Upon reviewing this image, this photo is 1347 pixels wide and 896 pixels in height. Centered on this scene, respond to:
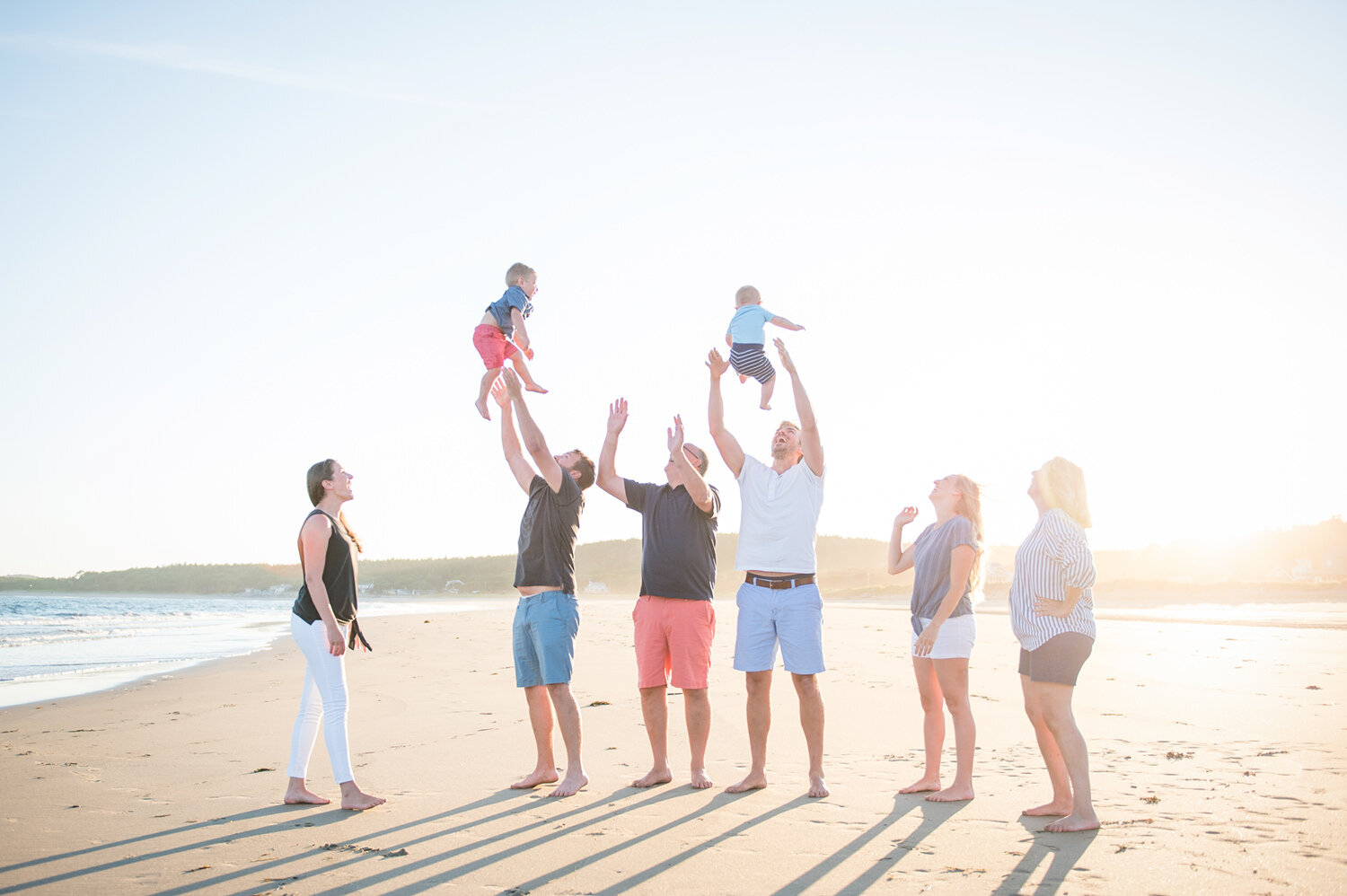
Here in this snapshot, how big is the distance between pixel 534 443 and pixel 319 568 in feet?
4.52

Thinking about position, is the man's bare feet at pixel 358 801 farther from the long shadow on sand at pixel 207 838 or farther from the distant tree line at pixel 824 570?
the distant tree line at pixel 824 570

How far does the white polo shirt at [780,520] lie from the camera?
193 inches

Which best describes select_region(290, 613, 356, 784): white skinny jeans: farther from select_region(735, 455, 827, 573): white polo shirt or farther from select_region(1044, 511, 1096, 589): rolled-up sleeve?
select_region(1044, 511, 1096, 589): rolled-up sleeve

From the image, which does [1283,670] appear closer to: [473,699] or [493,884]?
[473,699]

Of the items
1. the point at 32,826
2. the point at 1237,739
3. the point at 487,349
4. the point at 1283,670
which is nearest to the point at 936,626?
the point at 1237,739

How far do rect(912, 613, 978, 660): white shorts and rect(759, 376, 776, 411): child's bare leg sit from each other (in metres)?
2.02

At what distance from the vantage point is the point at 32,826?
4129mm

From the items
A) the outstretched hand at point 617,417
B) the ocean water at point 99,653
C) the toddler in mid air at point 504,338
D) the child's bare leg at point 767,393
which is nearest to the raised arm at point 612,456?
the outstretched hand at point 617,417

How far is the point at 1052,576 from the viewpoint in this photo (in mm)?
4098

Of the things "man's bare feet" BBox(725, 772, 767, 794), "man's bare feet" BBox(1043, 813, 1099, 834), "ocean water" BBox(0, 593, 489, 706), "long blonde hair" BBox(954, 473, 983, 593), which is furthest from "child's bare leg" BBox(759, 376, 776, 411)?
"ocean water" BBox(0, 593, 489, 706)

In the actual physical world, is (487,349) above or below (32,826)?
above

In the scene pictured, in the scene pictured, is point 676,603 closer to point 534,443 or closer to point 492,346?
point 534,443

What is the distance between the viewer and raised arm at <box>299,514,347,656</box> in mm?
4473

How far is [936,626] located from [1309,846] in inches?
71.0
